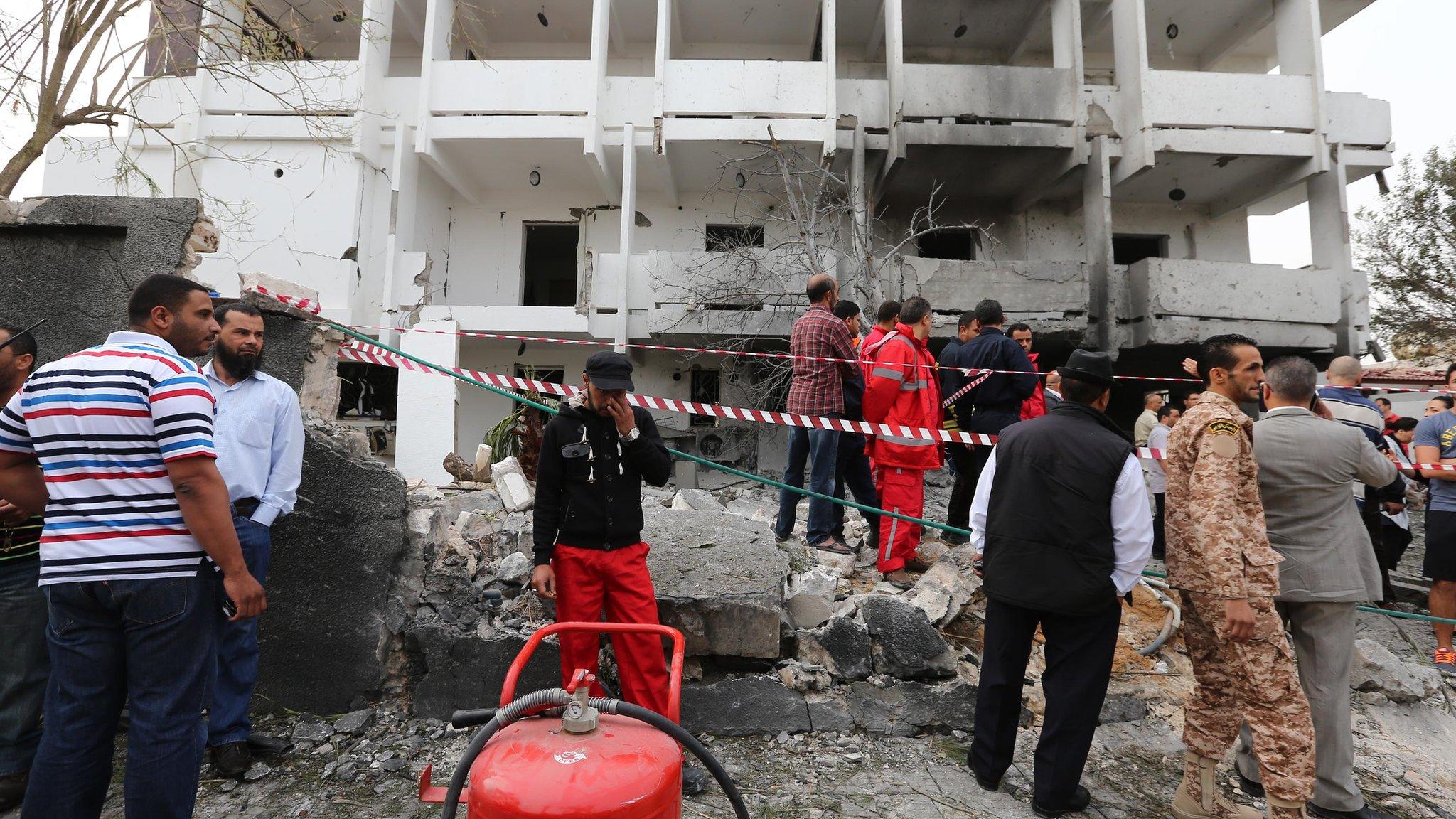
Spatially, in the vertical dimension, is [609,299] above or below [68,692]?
above

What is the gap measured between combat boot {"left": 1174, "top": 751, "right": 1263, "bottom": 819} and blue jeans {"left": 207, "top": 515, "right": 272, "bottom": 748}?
403 cm

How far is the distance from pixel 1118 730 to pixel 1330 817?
2.78 ft

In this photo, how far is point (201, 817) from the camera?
265 centimetres

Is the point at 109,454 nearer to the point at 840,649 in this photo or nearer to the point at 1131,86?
the point at 840,649

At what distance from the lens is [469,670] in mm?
3480

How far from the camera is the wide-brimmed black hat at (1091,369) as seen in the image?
2779 mm

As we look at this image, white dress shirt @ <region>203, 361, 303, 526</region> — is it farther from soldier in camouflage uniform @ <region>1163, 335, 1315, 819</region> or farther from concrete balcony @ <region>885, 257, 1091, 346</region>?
concrete balcony @ <region>885, 257, 1091, 346</region>

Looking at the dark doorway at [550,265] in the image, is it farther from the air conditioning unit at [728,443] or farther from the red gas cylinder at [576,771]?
the red gas cylinder at [576,771]

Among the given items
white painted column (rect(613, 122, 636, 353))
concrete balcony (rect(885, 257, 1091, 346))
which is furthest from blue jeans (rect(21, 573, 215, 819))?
concrete balcony (rect(885, 257, 1091, 346))

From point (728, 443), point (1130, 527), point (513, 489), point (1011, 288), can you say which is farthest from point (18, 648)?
point (1011, 288)

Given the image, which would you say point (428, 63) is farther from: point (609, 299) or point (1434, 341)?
point (1434, 341)

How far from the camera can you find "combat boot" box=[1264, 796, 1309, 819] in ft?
Result: 8.41

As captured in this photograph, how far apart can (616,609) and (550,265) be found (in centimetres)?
1285

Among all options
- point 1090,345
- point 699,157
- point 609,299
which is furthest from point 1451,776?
point 699,157
